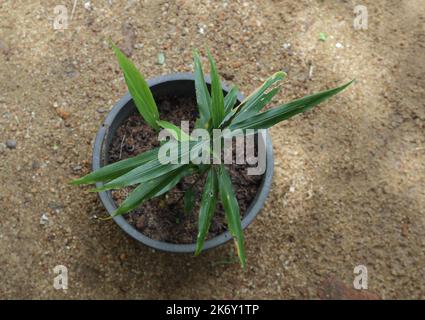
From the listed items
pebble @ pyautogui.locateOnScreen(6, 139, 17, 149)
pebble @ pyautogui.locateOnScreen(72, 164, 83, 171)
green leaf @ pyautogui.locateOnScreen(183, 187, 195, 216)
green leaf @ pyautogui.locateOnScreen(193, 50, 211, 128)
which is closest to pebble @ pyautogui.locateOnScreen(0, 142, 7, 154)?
pebble @ pyautogui.locateOnScreen(6, 139, 17, 149)

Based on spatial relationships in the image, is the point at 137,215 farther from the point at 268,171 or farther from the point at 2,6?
the point at 2,6

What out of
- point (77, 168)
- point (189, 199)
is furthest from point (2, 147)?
point (189, 199)

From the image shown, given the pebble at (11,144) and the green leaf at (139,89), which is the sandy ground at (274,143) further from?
the green leaf at (139,89)

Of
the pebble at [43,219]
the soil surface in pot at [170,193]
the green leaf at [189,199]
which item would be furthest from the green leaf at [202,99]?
the pebble at [43,219]

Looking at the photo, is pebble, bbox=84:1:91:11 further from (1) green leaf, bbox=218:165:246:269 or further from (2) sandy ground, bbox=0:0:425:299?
(1) green leaf, bbox=218:165:246:269

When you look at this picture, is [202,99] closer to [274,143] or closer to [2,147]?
[274,143]

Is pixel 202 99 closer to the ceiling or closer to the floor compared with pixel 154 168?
closer to the ceiling
